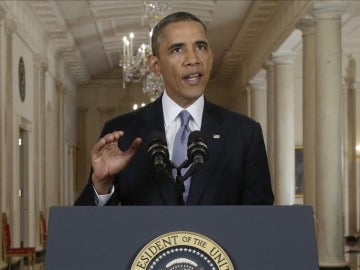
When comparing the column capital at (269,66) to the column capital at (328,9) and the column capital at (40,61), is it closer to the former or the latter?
the column capital at (40,61)

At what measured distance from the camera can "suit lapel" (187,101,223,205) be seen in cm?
288

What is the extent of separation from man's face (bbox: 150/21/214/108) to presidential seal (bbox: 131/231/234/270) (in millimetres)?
810

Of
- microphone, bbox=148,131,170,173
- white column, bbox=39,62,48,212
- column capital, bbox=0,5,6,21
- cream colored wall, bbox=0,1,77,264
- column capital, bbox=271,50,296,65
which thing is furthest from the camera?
white column, bbox=39,62,48,212

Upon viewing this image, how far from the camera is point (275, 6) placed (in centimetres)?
1936

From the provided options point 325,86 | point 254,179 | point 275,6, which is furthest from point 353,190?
point 254,179

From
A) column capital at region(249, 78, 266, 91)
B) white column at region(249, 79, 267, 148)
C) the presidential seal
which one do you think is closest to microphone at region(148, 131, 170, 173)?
the presidential seal

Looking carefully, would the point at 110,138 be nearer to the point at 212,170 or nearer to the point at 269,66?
the point at 212,170

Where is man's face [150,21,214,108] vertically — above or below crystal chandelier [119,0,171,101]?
below

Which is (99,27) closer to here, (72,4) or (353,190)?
(72,4)

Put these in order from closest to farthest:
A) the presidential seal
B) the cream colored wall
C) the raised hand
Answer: the presidential seal → the raised hand → the cream colored wall

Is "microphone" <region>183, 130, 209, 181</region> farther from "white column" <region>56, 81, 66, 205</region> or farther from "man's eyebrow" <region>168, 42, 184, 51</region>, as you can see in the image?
"white column" <region>56, 81, 66, 205</region>

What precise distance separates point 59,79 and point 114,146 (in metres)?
23.7

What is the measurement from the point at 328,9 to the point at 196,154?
1260 cm

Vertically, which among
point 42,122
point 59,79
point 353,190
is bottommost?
point 353,190
